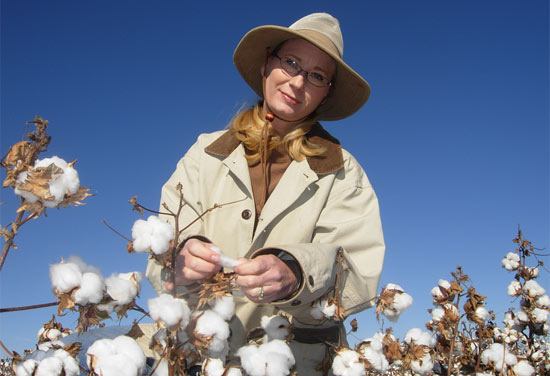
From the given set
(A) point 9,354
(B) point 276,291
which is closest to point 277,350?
(B) point 276,291

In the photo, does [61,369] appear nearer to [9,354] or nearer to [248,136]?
[9,354]

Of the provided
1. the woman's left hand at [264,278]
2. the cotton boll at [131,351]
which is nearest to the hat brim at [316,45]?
the woman's left hand at [264,278]

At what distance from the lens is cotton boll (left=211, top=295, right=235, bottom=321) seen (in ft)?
6.31

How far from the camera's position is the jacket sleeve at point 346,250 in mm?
2352

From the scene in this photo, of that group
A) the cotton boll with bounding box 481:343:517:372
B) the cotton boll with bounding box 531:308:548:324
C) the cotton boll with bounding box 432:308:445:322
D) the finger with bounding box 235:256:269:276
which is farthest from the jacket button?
the cotton boll with bounding box 531:308:548:324

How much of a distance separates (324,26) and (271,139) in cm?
98

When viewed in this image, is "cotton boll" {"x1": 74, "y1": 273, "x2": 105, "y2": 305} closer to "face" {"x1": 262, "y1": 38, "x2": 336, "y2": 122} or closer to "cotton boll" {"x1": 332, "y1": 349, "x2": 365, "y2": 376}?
"cotton boll" {"x1": 332, "y1": 349, "x2": 365, "y2": 376}

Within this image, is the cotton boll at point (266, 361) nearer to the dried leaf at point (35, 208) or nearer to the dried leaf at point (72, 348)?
the dried leaf at point (72, 348)

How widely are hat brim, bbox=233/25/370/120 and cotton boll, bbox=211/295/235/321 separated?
2050 mm

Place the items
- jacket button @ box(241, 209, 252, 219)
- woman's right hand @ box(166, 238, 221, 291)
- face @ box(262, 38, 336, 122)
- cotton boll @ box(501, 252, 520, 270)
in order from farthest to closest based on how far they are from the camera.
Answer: cotton boll @ box(501, 252, 520, 270) < face @ box(262, 38, 336, 122) < jacket button @ box(241, 209, 252, 219) < woman's right hand @ box(166, 238, 221, 291)

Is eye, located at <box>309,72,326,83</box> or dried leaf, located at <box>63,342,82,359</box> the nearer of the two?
dried leaf, located at <box>63,342,82,359</box>

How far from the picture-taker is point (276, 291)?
2092mm

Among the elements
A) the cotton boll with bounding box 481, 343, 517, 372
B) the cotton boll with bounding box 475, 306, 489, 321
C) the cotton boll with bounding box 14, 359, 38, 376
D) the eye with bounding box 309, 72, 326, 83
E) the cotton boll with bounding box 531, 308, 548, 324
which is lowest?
the cotton boll with bounding box 14, 359, 38, 376

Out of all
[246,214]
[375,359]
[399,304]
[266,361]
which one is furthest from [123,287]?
[246,214]
